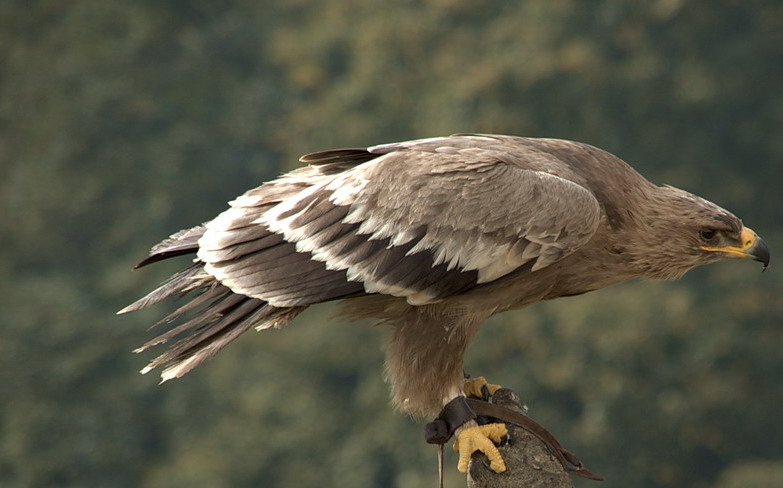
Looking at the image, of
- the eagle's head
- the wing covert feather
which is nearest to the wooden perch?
the wing covert feather

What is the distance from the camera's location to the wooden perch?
3.79m

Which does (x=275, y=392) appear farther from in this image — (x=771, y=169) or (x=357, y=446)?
(x=771, y=169)

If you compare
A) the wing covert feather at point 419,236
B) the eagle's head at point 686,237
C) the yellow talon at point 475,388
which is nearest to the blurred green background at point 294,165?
the yellow talon at point 475,388

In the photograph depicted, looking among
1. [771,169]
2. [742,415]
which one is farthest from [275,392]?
[771,169]

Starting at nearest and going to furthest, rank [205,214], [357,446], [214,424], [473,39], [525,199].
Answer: [525,199]
[357,446]
[214,424]
[205,214]
[473,39]

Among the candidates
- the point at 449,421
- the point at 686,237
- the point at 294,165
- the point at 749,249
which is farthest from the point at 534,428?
the point at 294,165

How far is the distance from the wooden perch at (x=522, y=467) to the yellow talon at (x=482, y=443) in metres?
0.02

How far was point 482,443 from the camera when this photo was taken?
12.8ft

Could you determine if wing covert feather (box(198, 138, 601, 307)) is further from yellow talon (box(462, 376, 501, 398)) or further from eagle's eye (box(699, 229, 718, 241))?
yellow talon (box(462, 376, 501, 398))

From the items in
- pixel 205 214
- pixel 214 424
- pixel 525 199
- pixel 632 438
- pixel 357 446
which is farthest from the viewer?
pixel 205 214

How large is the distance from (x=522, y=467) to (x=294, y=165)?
17.4 m

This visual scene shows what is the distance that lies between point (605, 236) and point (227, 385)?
16.4 m

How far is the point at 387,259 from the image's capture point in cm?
392

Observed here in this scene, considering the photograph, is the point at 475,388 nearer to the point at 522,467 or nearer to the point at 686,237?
the point at 522,467
